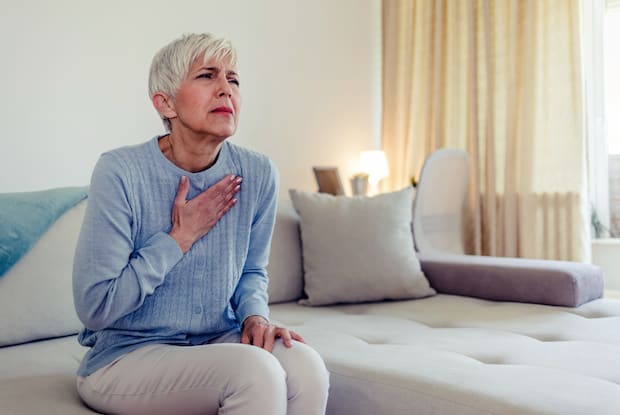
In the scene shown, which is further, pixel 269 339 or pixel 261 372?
pixel 269 339

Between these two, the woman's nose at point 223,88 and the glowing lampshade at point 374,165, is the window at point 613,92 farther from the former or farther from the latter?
the woman's nose at point 223,88

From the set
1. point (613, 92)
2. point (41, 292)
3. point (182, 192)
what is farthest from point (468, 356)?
point (613, 92)

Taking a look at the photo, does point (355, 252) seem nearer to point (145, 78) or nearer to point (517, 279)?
point (517, 279)

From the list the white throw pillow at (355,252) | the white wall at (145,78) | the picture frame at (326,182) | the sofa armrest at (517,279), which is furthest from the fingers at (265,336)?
the picture frame at (326,182)

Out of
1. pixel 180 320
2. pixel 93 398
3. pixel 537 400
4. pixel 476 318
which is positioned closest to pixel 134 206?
pixel 180 320

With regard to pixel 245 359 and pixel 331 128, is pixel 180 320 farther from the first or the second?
pixel 331 128

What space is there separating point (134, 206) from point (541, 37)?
289cm

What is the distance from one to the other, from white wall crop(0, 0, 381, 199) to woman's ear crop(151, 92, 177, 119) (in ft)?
4.11

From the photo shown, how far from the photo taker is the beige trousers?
1.14 m

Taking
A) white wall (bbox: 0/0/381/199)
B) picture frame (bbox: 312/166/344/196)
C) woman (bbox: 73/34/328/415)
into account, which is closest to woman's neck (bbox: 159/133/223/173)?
woman (bbox: 73/34/328/415)

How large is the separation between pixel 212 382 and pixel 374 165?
289 centimetres

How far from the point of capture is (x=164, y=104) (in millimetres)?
1418

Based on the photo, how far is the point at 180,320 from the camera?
1.35m

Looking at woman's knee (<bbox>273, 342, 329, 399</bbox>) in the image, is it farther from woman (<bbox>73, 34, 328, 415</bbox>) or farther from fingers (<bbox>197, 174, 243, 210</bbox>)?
fingers (<bbox>197, 174, 243, 210</bbox>)
